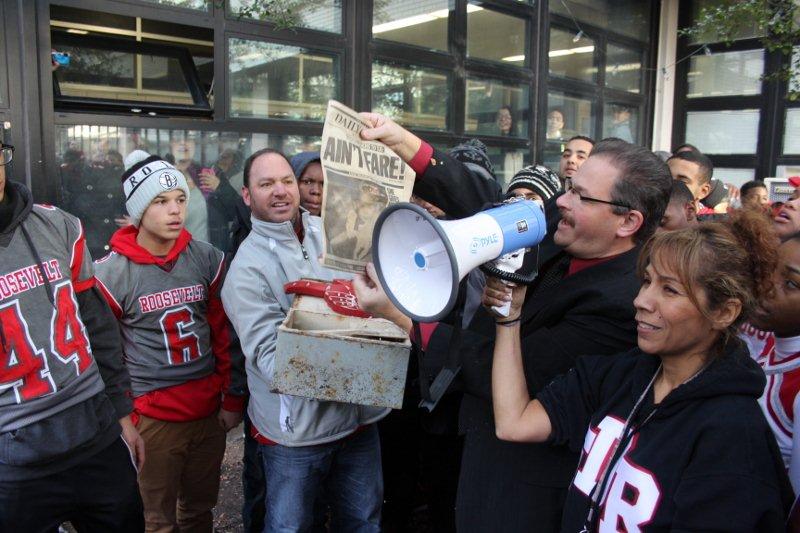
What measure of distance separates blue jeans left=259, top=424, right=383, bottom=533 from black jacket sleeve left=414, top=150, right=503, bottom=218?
99 centimetres

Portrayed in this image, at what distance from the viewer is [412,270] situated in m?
1.47

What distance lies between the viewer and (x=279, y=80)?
16.7 ft

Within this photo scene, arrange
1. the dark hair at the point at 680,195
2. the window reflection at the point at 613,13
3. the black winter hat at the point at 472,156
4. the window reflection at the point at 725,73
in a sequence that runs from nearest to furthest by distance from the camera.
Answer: the black winter hat at the point at 472,156 → the dark hair at the point at 680,195 → the window reflection at the point at 613,13 → the window reflection at the point at 725,73

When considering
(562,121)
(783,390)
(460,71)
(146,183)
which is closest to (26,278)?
(146,183)

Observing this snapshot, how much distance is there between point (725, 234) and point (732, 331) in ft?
0.72

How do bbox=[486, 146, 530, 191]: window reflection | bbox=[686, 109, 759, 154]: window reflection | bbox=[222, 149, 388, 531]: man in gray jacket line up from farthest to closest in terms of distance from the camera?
bbox=[686, 109, 759, 154]: window reflection, bbox=[486, 146, 530, 191]: window reflection, bbox=[222, 149, 388, 531]: man in gray jacket

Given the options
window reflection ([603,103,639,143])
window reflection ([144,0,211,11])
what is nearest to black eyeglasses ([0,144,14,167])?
window reflection ([144,0,211,11])

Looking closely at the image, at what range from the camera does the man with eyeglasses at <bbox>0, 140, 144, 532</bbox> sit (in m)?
1.95

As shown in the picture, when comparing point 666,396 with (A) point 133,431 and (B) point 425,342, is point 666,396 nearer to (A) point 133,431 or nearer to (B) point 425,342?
(B) point 425,342

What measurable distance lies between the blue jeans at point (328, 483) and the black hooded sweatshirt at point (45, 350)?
0.60 metres

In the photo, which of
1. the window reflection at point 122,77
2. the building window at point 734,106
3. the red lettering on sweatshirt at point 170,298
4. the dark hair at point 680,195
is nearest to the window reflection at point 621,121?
the building window at point 734,106

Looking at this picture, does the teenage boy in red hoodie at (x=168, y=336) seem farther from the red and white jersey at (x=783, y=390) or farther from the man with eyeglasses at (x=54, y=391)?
the red and white jersey at (x=783, y=390)

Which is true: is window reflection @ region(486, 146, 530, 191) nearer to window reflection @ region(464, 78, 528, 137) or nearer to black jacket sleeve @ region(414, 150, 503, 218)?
window reflection @ region(464, 78, 528, 137)

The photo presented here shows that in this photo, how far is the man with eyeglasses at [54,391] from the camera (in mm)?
1951
